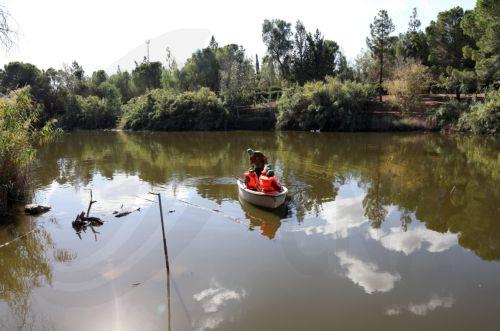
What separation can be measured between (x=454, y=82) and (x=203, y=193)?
32035 millimetres

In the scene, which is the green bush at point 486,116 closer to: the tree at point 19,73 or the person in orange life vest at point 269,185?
the person in orange life vest at point 269,185

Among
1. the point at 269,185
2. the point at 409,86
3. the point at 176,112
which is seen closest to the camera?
the point at 269,185

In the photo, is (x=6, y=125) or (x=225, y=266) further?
(x=6, y=125)

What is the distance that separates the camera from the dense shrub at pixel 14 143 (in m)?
13.0

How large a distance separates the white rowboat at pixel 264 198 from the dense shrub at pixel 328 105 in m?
30.3

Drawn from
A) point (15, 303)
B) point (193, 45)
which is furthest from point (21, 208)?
point (193, 45)

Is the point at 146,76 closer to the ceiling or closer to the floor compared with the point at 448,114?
closer to the ceiling

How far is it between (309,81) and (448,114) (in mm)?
21531

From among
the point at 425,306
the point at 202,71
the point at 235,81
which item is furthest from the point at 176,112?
Answer: the point at 425,306

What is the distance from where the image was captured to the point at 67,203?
1599cm

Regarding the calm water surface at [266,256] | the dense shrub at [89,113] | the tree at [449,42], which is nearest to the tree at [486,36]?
the tree at [449,42]

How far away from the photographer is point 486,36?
35562 mm

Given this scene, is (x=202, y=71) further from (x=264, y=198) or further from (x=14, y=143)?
(x=264, y=198)

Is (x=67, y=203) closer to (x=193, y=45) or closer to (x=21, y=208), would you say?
(x=21, y=208)
